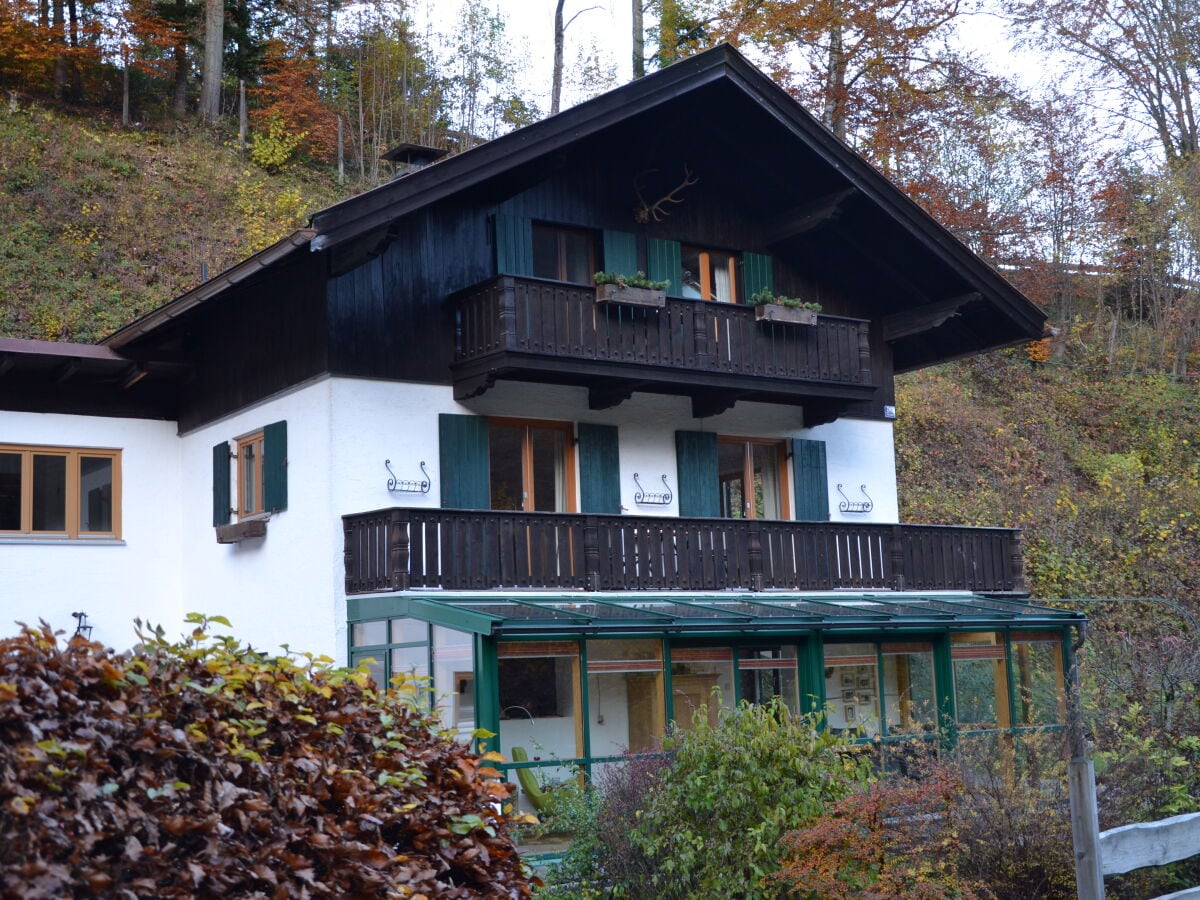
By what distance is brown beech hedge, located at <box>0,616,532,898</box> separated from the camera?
4320 mm

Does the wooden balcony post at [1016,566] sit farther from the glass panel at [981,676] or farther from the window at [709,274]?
the window at [709,274]

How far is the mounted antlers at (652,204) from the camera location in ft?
64.5

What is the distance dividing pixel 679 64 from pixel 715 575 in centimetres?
663

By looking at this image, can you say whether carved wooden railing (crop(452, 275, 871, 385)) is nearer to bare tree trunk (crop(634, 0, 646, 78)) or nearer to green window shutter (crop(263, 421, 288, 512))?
green window shutter (crop(263, 421, 288, 512))

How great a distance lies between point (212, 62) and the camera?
1534 inches

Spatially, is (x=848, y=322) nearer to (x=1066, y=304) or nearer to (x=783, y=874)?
(x=783, y=874)

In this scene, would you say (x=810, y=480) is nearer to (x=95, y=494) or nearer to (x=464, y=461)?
(x=464, y=461)

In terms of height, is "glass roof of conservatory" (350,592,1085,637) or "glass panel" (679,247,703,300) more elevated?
"glass panel" (679,247,703,300)

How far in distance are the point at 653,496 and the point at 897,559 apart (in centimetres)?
368

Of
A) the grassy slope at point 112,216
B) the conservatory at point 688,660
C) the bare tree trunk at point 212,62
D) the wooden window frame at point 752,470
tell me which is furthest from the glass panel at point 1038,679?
the bare tree trunk at point 212,62

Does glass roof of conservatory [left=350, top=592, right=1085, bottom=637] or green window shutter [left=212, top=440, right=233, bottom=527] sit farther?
green window shutter [left=212, top=440, right=233, bottom=527]

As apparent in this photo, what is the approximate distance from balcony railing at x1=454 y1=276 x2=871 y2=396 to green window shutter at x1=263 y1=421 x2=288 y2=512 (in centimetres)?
248

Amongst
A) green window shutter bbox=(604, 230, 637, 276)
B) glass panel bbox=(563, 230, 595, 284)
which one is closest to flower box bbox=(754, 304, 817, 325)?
green window shutter bbox=(604, 230, 637, 276)

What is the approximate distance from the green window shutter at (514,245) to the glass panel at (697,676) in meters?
5.34
